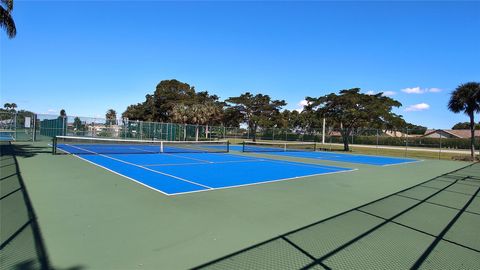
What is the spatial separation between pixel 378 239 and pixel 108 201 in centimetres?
571

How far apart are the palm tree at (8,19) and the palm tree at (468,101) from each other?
32.9m

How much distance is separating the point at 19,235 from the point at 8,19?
54.3ft

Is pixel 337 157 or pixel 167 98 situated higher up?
pixel 167 98

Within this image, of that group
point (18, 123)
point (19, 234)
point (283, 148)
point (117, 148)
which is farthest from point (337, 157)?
point (18, 123)

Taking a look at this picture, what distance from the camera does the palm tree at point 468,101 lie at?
26.7 m

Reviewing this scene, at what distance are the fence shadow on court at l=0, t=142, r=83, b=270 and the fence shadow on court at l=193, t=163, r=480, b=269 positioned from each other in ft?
7.07

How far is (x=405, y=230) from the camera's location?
231 inches

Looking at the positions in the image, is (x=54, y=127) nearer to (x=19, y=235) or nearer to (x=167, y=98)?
(x=167, y=98)

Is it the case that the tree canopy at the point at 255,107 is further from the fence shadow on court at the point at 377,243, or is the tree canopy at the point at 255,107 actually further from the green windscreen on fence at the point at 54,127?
the fence shadow on court at the point at 377,243

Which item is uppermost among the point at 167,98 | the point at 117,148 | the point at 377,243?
the point at 167,98

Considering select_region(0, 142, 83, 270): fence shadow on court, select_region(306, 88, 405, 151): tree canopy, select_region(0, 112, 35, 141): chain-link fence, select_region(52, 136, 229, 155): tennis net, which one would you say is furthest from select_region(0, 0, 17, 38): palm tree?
select_region(306, 88, 405, 151): tree canopy

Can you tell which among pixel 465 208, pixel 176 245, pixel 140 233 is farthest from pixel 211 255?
pixel 465 208

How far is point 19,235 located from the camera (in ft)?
15.8

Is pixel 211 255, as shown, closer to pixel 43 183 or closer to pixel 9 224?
pixel 9 224
